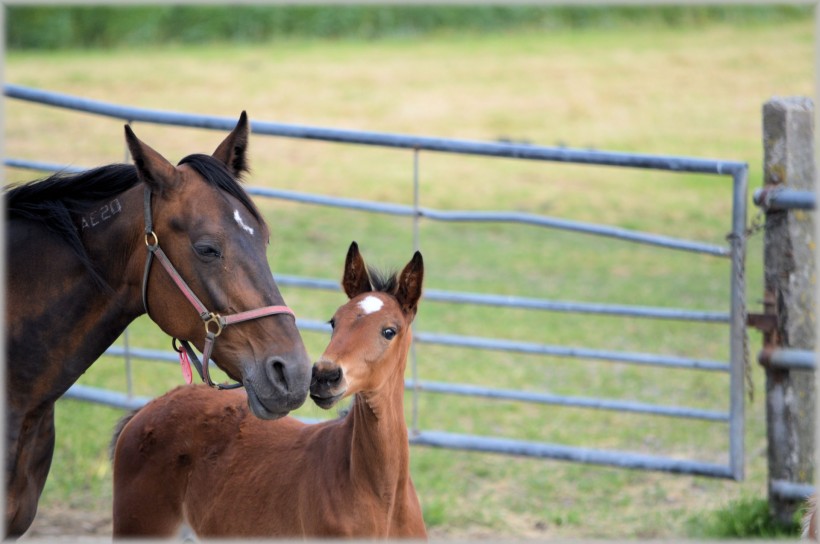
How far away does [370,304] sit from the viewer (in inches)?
134

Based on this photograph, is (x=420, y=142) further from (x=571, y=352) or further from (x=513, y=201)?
(x=513, y=201)

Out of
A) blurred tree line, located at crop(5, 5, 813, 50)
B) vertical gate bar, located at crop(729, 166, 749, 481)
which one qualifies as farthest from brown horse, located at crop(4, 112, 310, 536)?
blurred tree line, located at crop(5, 5, 813, 50)

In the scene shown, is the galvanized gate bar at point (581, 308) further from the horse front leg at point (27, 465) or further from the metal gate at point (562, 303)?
the horse front leg at point (27, 465)

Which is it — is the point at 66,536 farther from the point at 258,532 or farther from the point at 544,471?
the point at 544,471

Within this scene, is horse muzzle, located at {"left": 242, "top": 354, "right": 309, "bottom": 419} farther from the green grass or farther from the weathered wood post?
the green grass

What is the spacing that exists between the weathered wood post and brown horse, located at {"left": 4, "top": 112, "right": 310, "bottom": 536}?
2505mm

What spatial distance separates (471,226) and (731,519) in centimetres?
707

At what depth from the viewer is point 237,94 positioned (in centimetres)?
1572

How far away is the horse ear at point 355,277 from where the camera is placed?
3.55 meters

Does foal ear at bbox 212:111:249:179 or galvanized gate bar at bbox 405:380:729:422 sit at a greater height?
foal ear at bbox 212:111:249:179

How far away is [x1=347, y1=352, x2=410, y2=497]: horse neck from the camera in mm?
3346

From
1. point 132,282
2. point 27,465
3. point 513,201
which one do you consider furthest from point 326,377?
point 513,201

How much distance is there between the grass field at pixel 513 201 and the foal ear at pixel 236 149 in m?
2.30

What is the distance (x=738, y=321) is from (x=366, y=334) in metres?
1.96
